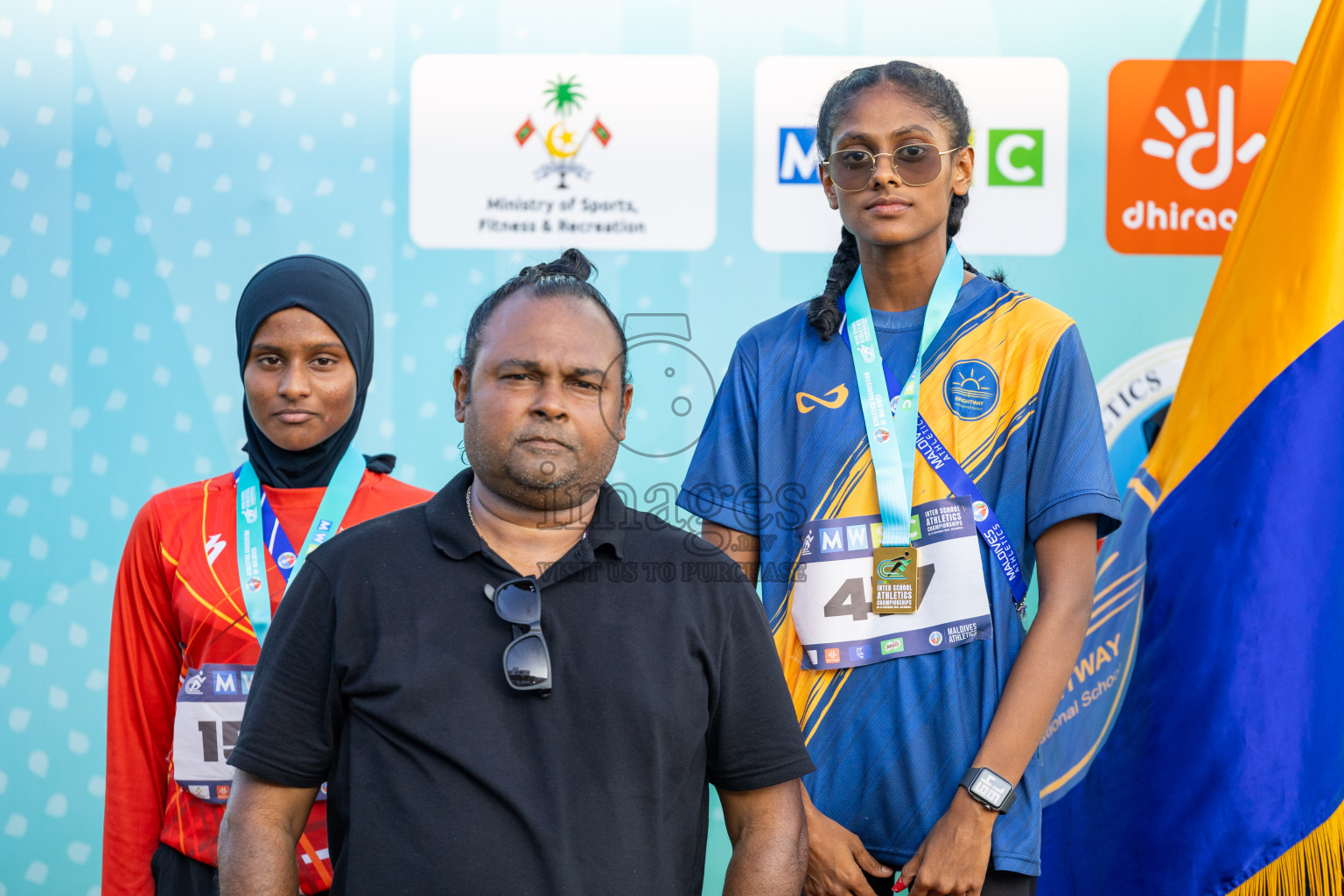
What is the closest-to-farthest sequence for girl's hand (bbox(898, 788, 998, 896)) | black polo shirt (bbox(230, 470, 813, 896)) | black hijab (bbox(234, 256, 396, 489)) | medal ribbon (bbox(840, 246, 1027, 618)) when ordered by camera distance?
1. black polo shirt (bbox(230, 470, 813, 896))
2. girl's hand (bbox(898, 788, 998, 896))
3. medal ribbon (bbox(840, 246, 1027, 618))
4. black hijab (bbox(234, 256, 396, 489))

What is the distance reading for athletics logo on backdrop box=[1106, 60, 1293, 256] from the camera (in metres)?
3.24

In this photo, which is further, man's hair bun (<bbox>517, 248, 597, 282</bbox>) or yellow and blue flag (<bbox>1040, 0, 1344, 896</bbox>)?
yellow and blue flag (<bbox>1040, 0, 1344, 896</bbox>)

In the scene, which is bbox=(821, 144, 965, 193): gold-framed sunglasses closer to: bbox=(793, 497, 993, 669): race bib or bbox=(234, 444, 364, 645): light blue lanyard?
bbox=(793, 497, 993, 669): race bib

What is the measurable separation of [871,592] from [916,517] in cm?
15

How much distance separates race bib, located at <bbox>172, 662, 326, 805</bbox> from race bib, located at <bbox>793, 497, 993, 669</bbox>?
0.92 m

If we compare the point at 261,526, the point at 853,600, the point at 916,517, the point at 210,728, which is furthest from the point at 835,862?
the point at 261,526

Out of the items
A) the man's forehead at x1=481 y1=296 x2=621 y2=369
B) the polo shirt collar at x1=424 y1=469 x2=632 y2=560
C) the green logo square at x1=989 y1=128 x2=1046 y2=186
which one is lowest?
the polo shirt collar at x1=424 y1=469 x2=632 y2=560

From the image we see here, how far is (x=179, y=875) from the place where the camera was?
2.06 m

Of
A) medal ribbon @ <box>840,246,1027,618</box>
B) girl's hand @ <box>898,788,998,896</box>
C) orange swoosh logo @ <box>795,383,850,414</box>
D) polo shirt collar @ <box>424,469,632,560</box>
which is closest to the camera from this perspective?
polo shirt collar @ <box>424,469,632,560</box>

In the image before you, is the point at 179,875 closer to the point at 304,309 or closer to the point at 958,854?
the point at 304,309

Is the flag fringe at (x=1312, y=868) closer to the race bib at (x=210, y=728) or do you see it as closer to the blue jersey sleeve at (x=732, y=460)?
the blue jersey sleeve at (x=732, y=460)

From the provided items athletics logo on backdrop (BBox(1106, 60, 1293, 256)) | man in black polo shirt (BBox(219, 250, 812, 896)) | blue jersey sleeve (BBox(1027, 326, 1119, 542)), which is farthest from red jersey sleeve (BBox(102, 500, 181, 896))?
athletics logo on backdrop (BBox(1106, 60, 1293, 256))

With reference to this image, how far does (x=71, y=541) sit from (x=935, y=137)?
2712 mm

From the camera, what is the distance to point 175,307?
11.0ft
